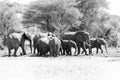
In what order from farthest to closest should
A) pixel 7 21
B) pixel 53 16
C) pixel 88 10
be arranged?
pixel 88 10 → pixel 7 21 → pixel 53 16

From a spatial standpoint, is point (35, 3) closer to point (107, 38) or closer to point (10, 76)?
point (107, 38)

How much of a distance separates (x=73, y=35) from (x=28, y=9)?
18.9 metres

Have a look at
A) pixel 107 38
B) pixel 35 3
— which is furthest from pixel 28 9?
pixel 107 38

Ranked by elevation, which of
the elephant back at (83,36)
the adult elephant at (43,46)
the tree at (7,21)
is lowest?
the adult elephant at (43,46)

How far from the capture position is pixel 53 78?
340 inches

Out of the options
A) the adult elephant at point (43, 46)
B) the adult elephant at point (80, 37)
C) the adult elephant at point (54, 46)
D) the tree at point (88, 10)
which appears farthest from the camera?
the tree at point (88, 10)

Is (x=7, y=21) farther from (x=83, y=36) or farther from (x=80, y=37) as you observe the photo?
(x=83, y=36)

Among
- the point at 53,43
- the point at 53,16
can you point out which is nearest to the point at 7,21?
the point at 53,16

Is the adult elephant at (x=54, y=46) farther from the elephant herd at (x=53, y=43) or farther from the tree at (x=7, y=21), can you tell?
the tree at (x=7, y=21)

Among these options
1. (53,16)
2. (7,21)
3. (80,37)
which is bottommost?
(80,37)

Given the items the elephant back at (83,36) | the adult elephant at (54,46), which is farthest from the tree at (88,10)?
the adult elephant at (54,46)

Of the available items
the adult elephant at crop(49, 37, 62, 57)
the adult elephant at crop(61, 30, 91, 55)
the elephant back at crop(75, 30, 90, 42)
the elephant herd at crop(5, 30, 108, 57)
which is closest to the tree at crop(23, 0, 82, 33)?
the elephant herd at crop(5, 30, 108, 57)

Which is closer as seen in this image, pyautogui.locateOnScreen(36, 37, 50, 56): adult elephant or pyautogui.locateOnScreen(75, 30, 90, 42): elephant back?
pyautogui.locateOnScreen(36, 37, 50, 56): adult elephant

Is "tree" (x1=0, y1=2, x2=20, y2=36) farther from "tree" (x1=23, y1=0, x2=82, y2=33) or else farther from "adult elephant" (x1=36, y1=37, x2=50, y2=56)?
"adult elephant" (x1=36, y1=37, x2=50, y2=56)
